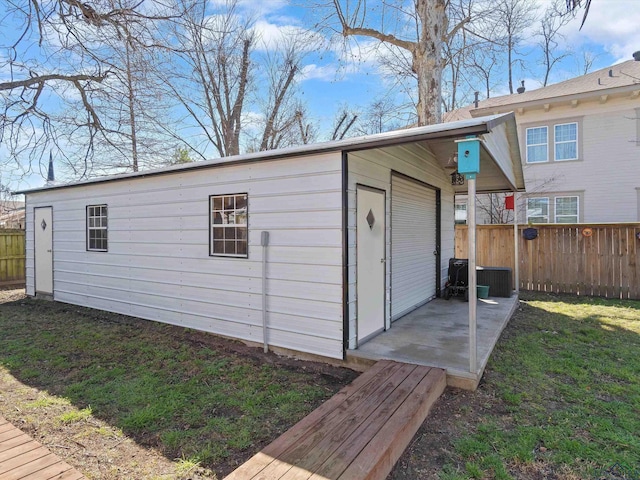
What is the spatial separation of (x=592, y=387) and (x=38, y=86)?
12.1 m

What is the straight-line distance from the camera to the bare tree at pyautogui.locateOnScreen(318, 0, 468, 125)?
8766mm

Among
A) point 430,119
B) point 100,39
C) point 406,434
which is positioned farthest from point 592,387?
point 100,39

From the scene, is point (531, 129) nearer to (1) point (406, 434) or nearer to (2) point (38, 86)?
(1) point (406, 434)

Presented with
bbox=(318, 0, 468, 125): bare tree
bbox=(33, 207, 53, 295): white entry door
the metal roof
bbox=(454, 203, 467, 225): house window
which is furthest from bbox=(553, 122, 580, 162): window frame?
bbox=(33, 207, 53, 295): white entry door

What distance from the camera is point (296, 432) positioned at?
8.38ft

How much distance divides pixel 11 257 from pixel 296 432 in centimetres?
1235

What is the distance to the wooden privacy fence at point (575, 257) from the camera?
8094mm

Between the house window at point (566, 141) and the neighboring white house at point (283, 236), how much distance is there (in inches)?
217

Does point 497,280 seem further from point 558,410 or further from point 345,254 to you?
point 345,254

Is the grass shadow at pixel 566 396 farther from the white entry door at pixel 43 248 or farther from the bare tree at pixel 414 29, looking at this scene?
the white entry door at pixel 43 248

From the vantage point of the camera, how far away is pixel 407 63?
37.3 feet

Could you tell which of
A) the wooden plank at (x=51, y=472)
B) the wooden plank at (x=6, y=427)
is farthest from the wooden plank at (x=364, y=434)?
the wooden plank at (x=6, y=427)

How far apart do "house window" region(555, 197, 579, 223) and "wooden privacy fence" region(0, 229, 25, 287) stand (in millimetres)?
16588

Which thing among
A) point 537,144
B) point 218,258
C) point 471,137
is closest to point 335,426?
point 471,137
